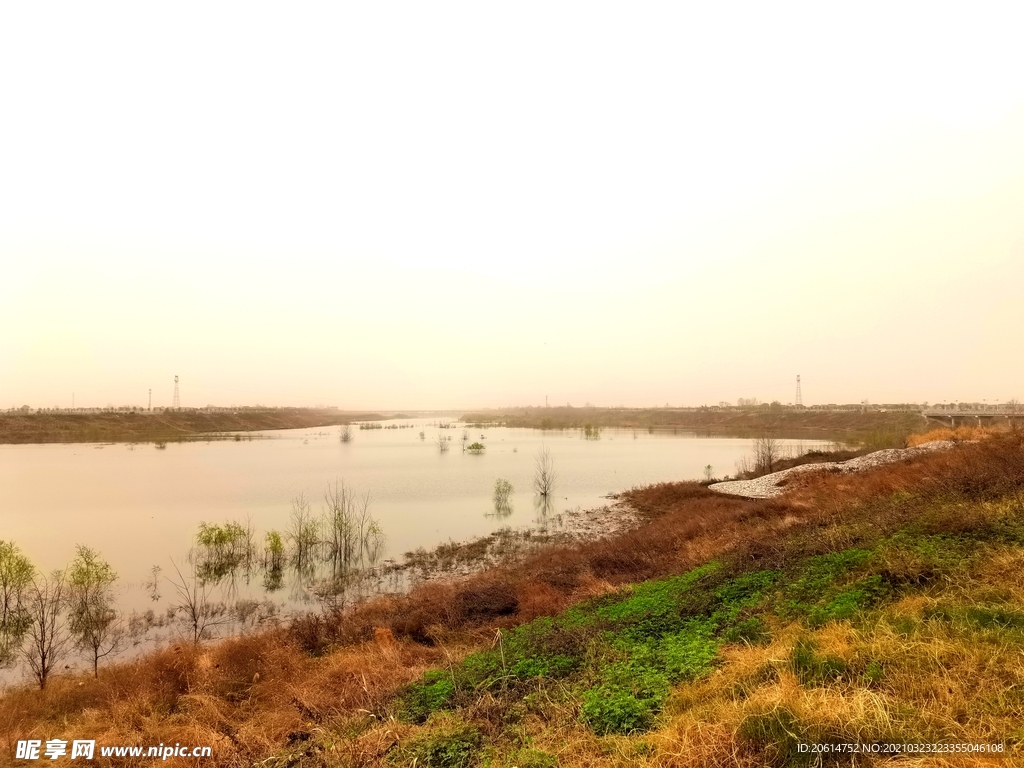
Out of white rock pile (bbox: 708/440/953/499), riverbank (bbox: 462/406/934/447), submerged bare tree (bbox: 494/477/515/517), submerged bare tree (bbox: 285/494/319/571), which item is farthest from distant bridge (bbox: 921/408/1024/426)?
submerged bare tree (bbox: 285/494/319/571)

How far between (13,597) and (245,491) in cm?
1782

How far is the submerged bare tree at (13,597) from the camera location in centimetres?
1270

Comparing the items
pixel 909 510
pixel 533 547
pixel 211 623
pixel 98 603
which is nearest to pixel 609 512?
pixel 533 547

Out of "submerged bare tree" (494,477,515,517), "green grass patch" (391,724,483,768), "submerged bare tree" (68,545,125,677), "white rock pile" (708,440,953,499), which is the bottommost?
"submerged bare tree" (494,477,515,517)

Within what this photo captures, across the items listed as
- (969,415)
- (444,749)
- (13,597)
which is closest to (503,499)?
(13,597)

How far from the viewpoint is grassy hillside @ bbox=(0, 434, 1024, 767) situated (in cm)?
380

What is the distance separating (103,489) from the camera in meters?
32.2

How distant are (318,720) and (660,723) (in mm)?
4605

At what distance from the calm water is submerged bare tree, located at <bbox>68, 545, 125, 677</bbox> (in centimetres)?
62

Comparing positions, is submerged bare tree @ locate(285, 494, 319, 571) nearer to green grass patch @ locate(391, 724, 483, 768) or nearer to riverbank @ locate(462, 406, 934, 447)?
green grass patch @ locate(391, 724, 483, 768)

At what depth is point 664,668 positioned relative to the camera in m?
5.60

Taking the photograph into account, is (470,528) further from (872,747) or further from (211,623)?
(872,747)

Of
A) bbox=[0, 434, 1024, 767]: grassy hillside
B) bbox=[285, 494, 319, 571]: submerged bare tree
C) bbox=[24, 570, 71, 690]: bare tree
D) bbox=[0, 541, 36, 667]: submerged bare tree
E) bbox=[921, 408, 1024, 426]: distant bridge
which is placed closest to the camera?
bbox=[0, 434, 1024, 767]: grassy hillside

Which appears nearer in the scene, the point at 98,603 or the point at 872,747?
the point at 872,747
